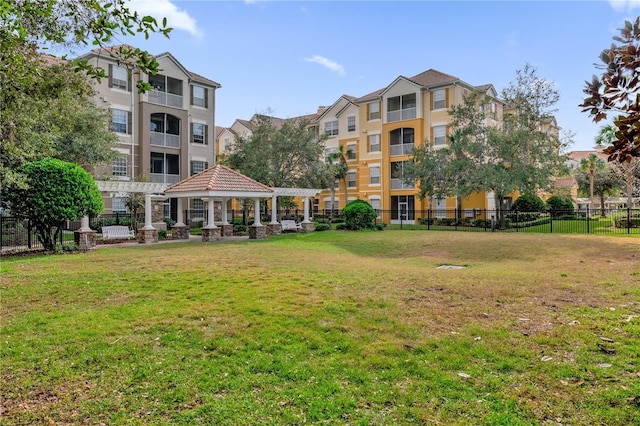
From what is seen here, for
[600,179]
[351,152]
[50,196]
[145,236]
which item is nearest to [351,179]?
[351,152]

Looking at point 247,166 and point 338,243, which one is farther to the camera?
point 247,166

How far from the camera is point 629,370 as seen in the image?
4.56 metres

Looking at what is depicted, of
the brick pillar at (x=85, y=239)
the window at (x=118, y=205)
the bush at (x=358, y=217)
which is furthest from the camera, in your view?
the window at (x=118, y=205)

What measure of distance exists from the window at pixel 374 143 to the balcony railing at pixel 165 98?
57.0 ft

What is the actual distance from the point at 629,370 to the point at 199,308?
5.82 metres

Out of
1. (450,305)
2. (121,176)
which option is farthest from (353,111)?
(450,305)

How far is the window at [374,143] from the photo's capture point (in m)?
39.6

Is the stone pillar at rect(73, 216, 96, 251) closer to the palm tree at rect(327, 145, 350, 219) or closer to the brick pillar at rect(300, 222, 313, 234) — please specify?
the brick pillar at rect(300, 222, 313, 234)

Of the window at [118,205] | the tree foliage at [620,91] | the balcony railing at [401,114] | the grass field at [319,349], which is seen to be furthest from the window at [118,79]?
the tree foliage at [620,91]

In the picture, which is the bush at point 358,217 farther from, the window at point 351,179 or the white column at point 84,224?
the white column at point 84,224

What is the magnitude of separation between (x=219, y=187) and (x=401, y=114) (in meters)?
22.4

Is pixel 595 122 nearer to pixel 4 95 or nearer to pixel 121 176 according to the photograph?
pixel 4 95

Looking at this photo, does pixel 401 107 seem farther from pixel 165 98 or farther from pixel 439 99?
pixel 165 98

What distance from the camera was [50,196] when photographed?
47.3 ft
